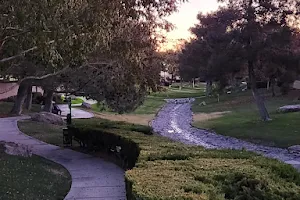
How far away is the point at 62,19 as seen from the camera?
9156 millimetres

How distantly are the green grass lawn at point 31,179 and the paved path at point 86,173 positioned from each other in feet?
0.96

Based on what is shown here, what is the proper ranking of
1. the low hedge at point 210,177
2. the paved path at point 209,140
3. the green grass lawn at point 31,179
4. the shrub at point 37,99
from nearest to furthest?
the low hedge at point 210,177, the green grass lawn at point 31,179, the paved path at point 209,140, the shrub at point 37,99

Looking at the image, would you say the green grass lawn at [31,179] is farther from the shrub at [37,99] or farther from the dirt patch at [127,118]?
the shrub at [37,99]

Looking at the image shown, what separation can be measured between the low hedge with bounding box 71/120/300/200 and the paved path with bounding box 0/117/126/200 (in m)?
1.68

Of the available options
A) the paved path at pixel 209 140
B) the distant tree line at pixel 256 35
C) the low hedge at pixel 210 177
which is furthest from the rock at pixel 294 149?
the low hedge at pixel 210 177

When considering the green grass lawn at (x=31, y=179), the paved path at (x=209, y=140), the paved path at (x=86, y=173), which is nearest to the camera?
the green grass lawn at (x=31, y=179)

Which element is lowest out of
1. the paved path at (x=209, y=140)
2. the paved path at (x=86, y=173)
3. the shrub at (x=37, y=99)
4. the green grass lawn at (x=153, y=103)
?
the green grass lawn at (x=153, y=103)

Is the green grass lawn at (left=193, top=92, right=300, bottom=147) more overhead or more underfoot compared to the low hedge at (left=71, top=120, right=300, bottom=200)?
more underfoot

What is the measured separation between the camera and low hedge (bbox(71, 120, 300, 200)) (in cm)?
609

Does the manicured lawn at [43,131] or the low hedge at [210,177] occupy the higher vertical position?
the low hedge at [210,177]

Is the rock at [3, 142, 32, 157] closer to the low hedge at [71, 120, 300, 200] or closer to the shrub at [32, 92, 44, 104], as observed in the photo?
the low hedge at [71, 120, 300, 200]

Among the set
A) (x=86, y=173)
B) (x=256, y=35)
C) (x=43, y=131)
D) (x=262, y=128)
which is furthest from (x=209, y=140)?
(x=86, y=173)

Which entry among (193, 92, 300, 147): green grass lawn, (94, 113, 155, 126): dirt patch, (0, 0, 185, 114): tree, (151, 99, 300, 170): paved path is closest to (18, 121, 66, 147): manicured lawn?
(151, 99, 300, 170): paved path

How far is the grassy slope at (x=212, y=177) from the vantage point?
6116 millimetres
